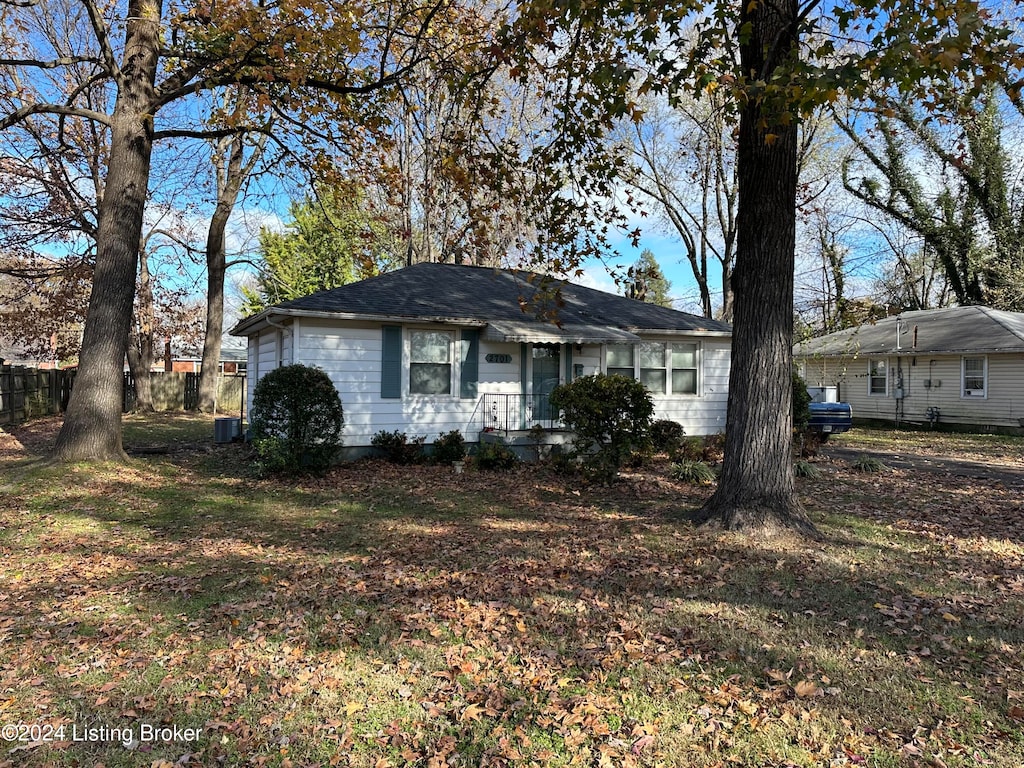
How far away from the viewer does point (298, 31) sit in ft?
30.5

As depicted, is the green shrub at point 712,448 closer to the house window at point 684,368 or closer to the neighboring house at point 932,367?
the house window at point 684,368

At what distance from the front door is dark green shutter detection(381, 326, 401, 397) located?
2788 mm

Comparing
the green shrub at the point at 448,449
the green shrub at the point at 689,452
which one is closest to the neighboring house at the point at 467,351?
the green shrub at the point at 448,449

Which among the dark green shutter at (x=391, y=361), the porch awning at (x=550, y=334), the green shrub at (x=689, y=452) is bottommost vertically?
the green shrub at (x=689, y=452)

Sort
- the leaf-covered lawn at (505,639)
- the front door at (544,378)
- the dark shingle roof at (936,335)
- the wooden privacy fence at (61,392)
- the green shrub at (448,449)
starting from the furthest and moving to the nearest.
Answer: the dark shingle roof at (936,335) → the wooden privacy fence at (61,392) → the front door at (544,378) → the green shrub at (448,449) → the leaf-covered lawn at (505,639)

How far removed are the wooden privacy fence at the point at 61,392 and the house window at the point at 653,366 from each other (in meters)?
10.2

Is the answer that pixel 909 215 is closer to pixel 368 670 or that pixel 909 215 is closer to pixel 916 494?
pixel 916 494

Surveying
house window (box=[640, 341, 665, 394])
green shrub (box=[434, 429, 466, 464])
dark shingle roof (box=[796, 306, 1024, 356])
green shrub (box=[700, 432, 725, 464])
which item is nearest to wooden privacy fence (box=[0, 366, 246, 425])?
green shrub (box=[434, 429, 466, 464])

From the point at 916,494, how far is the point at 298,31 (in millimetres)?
11350

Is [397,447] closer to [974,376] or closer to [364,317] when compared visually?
[364,317]

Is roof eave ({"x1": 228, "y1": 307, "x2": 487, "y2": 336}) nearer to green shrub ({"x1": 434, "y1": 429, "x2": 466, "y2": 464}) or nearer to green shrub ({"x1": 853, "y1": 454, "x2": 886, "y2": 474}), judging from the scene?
green shrub ({"x1": 434, "y1": 429, "x2": 466, "y2": 464})

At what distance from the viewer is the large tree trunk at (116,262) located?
969 cm

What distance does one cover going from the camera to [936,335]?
67.8 feet

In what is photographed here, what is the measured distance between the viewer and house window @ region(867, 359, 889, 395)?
2197cm
